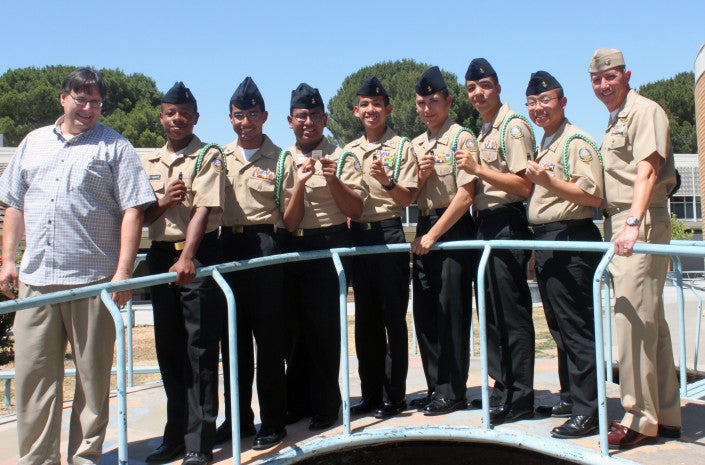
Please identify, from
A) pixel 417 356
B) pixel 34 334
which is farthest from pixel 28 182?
pixel 417 356

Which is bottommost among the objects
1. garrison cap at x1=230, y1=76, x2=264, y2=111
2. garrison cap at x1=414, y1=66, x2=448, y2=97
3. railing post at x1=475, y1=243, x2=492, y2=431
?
railing post at x1=475, y1=243, x2=492, y2=431

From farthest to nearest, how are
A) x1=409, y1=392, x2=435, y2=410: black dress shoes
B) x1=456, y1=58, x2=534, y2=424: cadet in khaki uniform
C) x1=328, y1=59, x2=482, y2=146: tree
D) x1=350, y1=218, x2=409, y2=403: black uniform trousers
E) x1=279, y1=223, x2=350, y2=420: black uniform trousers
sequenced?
1. x1=328, y1=59, x2=482, y2=146: tree
2. x1=409, y1=392, x2=435, y2=410: black dress shoes
3. x1=350, y1=218, x2=409, y2=403: black uniform trousers
4. x1=279, y1=223, x2=350, y2=420: black uniform trousers
5. x1=456, y1=58, x2=534, y2=424: cadet in khaki uniform

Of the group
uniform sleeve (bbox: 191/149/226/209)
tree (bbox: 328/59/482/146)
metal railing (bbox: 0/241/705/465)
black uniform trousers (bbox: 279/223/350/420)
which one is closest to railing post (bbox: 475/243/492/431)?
metal railing (bbox: 0/241/705/465)

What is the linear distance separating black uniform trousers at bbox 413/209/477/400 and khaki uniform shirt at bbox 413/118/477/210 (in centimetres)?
9

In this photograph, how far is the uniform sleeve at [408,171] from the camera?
4.28 metres

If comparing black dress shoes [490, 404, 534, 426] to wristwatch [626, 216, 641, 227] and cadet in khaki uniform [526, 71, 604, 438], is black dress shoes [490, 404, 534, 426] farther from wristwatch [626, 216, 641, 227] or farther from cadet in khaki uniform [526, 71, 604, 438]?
wristwatch [626, 216, 641, 227]

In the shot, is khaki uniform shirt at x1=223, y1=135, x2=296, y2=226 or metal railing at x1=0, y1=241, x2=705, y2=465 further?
khaki uniform shirt at x1=223, y1=135, x2=296, y2=226

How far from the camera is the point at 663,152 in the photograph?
11.4 feet

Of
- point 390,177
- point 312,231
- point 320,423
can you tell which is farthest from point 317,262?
point 320,423

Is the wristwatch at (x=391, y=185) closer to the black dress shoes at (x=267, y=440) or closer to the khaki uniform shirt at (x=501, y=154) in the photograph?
the khaki uniform shirt at (x=501, y=154)

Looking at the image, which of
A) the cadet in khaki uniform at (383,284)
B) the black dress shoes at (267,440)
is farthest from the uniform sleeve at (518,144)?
the black dress shoes at (267,440)

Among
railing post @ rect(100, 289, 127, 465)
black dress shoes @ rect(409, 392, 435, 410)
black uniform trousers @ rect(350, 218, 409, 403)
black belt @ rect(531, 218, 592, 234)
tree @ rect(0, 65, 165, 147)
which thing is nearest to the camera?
railing post @ rect(100, 289, 127, 465)

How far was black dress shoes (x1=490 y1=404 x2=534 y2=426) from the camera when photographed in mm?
3932

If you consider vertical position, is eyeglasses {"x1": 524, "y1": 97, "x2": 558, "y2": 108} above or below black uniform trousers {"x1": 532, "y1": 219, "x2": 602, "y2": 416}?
above
